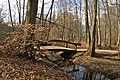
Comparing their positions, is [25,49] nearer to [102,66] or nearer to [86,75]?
[86,75]

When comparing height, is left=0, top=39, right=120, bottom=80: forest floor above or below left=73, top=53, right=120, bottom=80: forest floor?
above

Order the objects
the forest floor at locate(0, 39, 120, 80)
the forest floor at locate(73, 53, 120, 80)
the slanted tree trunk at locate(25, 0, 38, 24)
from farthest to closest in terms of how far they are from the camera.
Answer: the forest floor at locate(73, 53, 120, 80)
the slanted tree trunk at locate(25, 0, 38, 24)
the forest floor at locate(0, 39, 120, 80)

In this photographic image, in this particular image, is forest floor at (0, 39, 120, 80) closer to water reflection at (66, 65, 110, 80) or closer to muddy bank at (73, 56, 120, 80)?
muddy bank at (73, 56, 120, 80)

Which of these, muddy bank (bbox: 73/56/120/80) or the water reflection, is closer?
the water reflection

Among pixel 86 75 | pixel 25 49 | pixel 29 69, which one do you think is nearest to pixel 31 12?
pixel 25 49

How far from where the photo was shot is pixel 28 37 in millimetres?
9250

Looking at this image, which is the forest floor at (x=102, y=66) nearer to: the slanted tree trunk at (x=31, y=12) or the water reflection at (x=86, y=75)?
the water reflection at (x=86, y=75)

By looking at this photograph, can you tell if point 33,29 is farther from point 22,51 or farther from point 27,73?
point 27,73

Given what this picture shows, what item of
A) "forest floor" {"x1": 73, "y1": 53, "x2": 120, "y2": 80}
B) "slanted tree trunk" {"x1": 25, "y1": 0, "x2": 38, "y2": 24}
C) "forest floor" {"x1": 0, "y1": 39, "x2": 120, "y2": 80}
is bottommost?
"forest floor" {"x1": 73, "y1": 53, "x2": 120, "y2": 80}

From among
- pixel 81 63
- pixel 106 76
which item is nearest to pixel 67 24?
pixel 81 63

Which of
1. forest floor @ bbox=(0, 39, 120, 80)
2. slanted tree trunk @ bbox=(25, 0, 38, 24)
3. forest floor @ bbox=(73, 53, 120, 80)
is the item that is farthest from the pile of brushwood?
forest floor @ bbox=(73, 53, 120, 80)

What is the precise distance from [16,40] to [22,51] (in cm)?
65

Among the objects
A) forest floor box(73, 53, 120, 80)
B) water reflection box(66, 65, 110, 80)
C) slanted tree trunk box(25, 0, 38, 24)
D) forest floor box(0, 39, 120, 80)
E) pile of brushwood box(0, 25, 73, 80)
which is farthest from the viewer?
forest floor box(73, 53, 120, 80)

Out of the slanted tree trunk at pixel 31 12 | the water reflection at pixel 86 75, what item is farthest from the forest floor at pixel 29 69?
the slanted tree trunk at pixel 31 12
